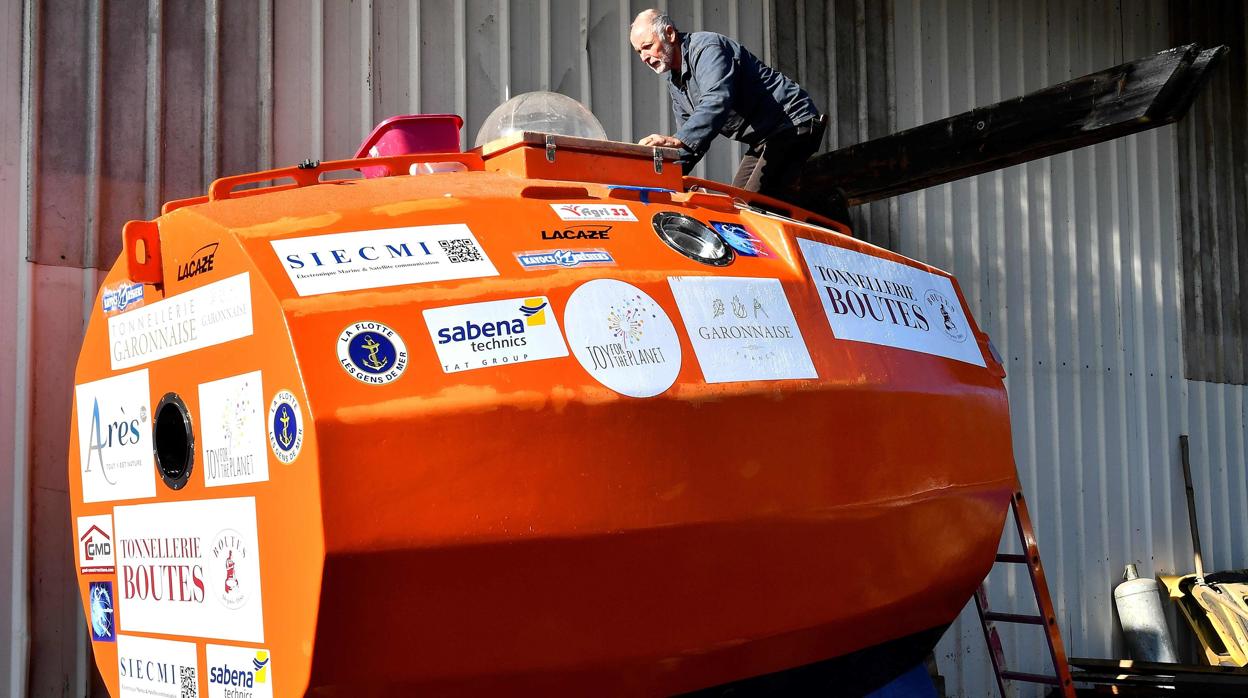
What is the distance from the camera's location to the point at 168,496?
9.41 feet

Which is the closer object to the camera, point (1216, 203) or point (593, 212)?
point (593, 212)

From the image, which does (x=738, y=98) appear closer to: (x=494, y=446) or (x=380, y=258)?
(x=380, y=258)

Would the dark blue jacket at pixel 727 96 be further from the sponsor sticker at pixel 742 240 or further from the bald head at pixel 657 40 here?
the sponsor sticker at pixel 742 240

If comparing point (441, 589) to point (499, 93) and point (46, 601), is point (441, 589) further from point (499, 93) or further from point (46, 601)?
point (499, 93)

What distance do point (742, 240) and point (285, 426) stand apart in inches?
53.6

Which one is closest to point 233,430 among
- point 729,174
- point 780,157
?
point 780,157

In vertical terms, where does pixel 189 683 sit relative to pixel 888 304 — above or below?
below

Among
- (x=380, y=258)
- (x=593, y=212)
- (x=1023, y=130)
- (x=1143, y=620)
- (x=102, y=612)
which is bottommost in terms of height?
(x=1143, y=620)

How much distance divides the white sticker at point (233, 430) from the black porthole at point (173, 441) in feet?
0.29

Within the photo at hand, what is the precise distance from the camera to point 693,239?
3.12 metres

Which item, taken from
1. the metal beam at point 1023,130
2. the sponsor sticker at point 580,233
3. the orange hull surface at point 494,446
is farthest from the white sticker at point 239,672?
the metal beam at point 1023,130

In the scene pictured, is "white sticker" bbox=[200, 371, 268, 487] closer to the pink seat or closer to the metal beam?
the pink seat

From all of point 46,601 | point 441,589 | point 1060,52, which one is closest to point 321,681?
point 441,589

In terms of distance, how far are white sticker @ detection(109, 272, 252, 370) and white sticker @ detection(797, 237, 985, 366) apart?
1486mm
